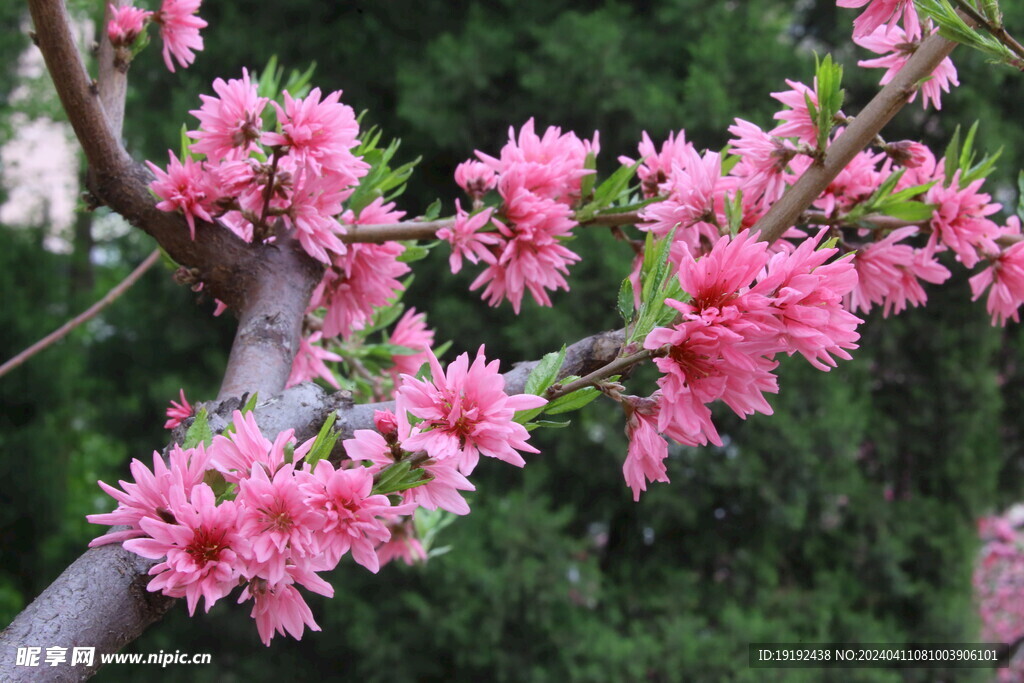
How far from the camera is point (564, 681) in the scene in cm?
387

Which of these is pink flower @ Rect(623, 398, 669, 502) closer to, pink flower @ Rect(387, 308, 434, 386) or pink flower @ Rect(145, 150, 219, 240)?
pink flower @ Rect(145, 150, 219, 240)

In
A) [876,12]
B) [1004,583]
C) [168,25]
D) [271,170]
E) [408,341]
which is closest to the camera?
[876,12]

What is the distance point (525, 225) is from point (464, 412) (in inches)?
15.0

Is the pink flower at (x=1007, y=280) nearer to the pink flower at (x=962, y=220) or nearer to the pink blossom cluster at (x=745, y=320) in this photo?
the pink flower at (x=962, y=220)

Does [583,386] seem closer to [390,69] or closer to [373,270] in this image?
[373,270]

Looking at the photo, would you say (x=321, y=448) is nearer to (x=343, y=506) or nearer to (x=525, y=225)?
(x=343, y=506)

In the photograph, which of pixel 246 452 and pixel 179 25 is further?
pixel 179 25

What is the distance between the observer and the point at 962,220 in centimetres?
105

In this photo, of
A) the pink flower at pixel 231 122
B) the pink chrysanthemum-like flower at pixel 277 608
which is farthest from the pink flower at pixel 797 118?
the pink chrysanthemum-like flower at pixel 277 608

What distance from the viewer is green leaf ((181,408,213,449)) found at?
30.7 inches

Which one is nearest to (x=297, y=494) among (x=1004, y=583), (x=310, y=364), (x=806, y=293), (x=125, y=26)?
(x=806, y=293)

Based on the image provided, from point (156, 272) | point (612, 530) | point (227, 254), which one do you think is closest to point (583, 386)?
point (227, 254)

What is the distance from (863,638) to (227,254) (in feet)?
12.3

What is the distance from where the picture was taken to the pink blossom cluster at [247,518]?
679 millimetres
